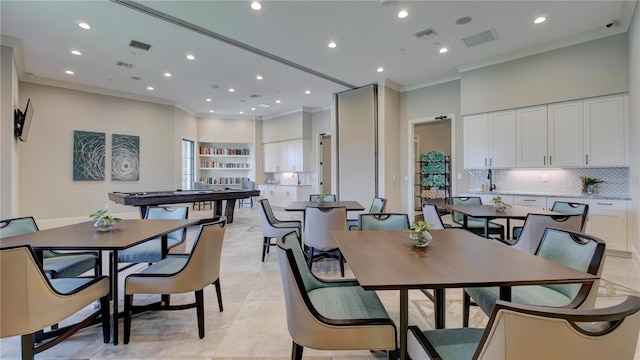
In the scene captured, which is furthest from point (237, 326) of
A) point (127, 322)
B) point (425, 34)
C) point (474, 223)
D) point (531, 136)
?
point (531, 136)

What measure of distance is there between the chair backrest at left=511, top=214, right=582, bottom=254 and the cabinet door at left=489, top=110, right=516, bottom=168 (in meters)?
2.80

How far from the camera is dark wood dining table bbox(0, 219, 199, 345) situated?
1.89 metres

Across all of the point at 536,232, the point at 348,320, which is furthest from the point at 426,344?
the point at 536,232

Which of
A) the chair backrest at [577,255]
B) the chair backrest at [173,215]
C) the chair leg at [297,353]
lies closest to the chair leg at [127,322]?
the chair backrest at [173,215]

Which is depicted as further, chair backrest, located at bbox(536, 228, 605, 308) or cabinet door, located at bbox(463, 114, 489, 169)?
cabinet door, located at bbox(463, 114, 489, 169)

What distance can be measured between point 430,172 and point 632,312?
8508 mm

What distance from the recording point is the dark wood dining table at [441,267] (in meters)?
1.19

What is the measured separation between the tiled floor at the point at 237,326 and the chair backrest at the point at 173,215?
0.68 metres

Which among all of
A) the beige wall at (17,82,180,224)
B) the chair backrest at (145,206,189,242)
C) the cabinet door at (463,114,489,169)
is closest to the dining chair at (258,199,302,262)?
the chair backrest at (145,206,189,242)

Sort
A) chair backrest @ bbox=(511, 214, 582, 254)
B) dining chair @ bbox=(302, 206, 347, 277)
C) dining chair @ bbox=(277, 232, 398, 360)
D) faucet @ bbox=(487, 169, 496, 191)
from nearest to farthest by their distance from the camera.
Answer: dining chair @ bbox=(277, 232, 398, 360), chair backrest @ bbox=(511, 214, 582, 254), dining chair @ bbox=(302, 206, 347, 277), faucet @ bbox=(487, 169, 496, 191)

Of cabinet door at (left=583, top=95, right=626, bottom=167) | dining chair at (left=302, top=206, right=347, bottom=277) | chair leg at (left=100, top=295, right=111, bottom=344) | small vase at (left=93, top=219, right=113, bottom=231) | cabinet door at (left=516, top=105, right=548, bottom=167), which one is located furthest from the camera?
cabinet door at (left=516, top=105, right=548, bottom=167)

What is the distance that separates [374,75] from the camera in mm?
6137

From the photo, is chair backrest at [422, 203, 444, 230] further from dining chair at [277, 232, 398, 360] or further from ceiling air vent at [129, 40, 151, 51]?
ceiling air vent at [129, 40, 151, 51]

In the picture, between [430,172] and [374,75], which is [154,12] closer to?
[374,75]
